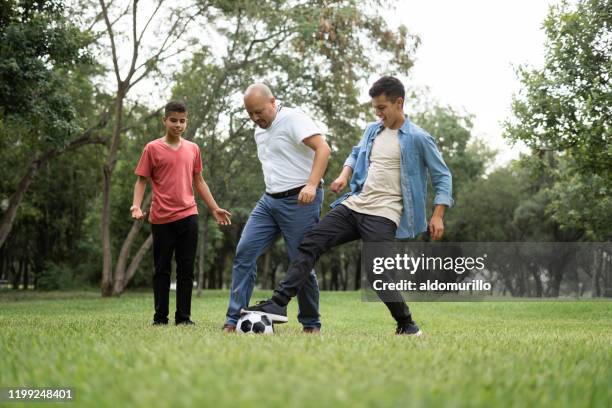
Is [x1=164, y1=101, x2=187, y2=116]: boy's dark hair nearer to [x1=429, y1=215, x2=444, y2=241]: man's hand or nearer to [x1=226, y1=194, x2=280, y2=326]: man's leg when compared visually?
[x1=226, y1=194, x2=280, y2=326]: man's leg

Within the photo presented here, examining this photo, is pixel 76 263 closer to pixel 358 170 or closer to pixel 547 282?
pixel 547 282

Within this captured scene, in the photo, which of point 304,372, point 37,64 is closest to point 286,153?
point 304,372

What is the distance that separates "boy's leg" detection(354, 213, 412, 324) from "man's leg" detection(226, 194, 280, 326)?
3.34 feet

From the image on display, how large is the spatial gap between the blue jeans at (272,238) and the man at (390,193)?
32cm

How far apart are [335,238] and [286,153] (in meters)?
0.99

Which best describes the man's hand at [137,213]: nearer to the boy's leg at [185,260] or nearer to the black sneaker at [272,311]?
the boy's leg at [185,260]

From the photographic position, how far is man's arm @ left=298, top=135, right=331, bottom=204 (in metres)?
6.23

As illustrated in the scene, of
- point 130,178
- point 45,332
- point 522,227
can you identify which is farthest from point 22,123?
point 522,227

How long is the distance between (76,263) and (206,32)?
21.0 metres

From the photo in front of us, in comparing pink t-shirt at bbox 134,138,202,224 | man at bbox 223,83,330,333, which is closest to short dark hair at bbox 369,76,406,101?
man at bbox 223,83,330,333

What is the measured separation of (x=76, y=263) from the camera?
129 ft

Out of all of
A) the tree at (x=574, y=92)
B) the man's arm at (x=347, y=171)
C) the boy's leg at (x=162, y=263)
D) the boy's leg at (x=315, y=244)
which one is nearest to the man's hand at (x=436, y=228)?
the boy's leg at (x=315, y=244)

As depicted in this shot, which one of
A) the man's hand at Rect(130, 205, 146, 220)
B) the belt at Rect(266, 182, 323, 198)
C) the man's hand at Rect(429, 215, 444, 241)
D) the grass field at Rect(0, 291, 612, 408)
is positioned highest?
the belt at Rect(266, 182, 323, 198)

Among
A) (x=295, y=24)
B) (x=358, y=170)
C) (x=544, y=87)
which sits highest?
(x=295, y=24)
